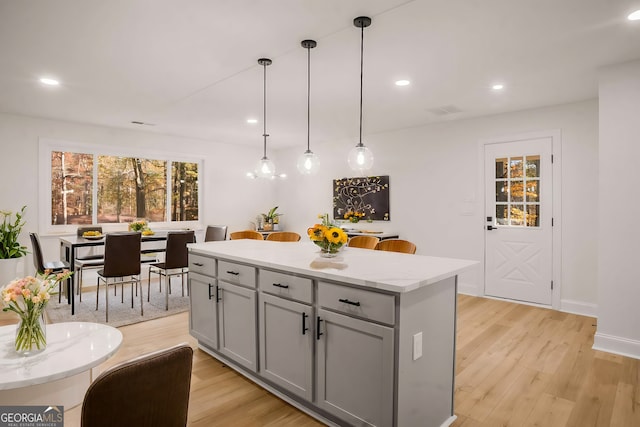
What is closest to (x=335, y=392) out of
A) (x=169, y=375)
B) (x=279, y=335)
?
(x=279, y=335)

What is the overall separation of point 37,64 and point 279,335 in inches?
124

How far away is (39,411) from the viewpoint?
4.82 ft

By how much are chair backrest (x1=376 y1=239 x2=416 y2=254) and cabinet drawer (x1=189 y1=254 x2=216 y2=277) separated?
5.00 feet

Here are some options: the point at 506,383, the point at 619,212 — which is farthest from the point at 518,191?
the point at 506,383

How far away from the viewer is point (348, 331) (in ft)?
6.35

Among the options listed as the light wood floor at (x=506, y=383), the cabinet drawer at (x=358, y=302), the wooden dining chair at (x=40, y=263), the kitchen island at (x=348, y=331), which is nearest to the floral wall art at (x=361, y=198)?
the light wood floor at (x=506, y=383)

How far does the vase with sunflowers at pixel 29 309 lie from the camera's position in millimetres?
1553

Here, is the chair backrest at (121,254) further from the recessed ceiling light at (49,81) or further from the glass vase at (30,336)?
the glass vase at (30,336)

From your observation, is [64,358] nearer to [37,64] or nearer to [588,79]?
[37,64]

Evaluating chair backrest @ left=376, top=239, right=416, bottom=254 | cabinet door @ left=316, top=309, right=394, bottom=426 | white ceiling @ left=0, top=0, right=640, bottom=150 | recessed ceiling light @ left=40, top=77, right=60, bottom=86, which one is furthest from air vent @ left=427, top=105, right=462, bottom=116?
recessed ceiling light @ left=40, top=77, right=60, bottom=86

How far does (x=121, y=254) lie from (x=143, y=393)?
11.5ft

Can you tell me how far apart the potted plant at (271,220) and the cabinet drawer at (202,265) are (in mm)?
4260

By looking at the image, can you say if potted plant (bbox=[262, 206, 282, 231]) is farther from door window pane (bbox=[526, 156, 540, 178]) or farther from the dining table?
door window pane (bbox=[526, 156, 540, 178])

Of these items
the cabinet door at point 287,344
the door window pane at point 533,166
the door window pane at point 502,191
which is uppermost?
the door window pane at point 533,166
